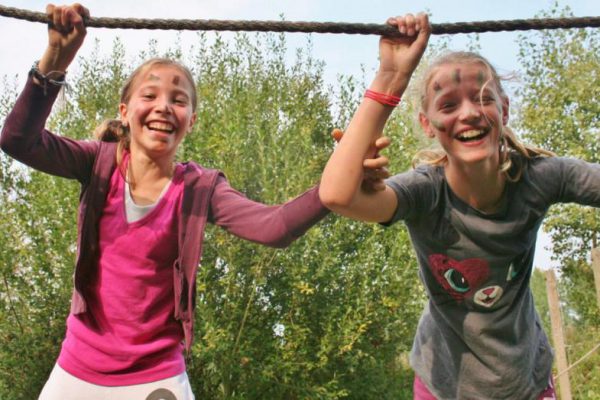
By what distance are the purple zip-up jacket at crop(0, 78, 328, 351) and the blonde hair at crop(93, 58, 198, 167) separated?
5 cm

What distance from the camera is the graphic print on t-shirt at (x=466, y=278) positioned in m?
1.92

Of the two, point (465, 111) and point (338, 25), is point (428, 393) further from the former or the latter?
point (338, 25)

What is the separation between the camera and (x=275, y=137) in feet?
24.7

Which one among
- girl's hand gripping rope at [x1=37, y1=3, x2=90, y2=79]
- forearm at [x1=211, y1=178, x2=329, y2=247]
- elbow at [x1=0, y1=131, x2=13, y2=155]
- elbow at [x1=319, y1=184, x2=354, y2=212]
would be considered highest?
girl's hand gripping rope at [x1=37, y1=3, x2=90, y2=79]

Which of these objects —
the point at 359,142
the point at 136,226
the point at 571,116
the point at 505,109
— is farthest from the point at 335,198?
the point at 571,116

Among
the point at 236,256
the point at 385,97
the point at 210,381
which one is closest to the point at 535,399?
the point at 385,97

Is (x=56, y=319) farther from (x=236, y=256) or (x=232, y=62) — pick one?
(x=232, y=62)

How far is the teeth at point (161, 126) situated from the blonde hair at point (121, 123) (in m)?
0.15

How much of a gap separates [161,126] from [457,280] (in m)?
1.01

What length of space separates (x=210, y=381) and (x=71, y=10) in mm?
6442

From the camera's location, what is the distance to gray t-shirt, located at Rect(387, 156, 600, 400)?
1.91 meters

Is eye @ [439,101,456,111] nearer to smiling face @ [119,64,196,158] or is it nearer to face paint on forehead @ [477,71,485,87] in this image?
face paint on forehead @ [477,71,485,87]

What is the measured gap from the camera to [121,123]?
233 centimetres

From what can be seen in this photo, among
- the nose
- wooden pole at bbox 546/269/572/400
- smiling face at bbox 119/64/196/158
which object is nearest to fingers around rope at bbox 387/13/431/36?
the nose
